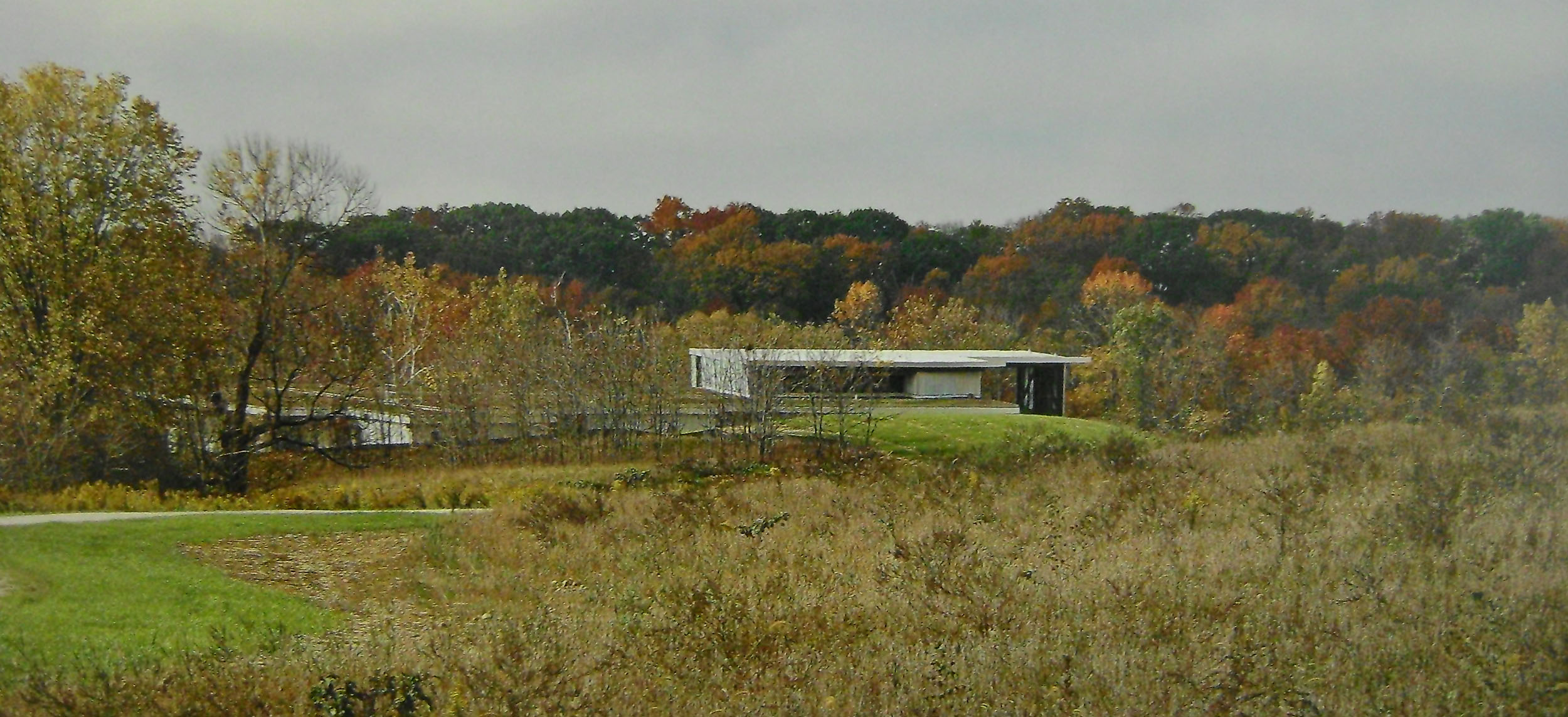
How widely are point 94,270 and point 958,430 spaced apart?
18170 mm

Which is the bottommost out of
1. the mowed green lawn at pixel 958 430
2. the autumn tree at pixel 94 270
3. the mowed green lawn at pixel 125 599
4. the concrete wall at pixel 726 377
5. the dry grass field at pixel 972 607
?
the mowed green lawn at pixel 958 430

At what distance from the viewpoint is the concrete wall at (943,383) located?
35.8 meters

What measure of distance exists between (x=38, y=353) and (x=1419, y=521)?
22.1 m


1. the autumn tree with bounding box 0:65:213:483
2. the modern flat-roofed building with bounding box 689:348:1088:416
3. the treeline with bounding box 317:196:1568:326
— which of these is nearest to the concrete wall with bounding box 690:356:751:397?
the modern flat-roofed building with bounding box 689:348:1088:416

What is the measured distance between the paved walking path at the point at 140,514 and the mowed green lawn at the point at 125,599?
488 millimetres

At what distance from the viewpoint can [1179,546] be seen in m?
10.2

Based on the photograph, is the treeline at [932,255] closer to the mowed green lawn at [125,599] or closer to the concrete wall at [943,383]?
the concrete wall at [943,383]

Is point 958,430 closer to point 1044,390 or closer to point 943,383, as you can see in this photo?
point 943,383

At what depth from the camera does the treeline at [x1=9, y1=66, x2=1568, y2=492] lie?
22.7 metres

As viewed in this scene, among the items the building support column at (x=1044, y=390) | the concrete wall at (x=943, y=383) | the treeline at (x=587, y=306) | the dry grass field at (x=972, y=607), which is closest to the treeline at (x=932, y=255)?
the treeline at (x=587, y=306)

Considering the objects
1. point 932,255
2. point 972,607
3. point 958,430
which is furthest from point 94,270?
point 932,255

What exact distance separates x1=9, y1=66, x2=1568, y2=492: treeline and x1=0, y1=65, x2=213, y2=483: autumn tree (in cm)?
6

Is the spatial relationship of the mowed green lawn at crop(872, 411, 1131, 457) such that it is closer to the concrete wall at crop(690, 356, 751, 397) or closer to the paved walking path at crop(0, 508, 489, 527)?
the concrete wall at crop(690, 356, 751, 397)

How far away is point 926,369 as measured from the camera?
35688mm
